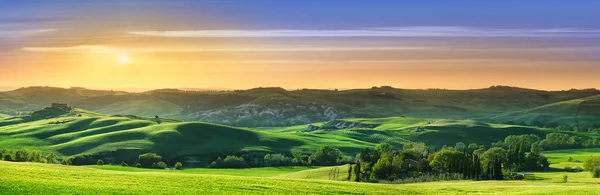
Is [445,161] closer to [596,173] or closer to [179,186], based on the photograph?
[596,173]

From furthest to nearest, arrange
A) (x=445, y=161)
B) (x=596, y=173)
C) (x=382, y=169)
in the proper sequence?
(x=445, y=161)
(x=596, y=173)
(x=382, y=169)

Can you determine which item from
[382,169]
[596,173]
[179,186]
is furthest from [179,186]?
[596,173]

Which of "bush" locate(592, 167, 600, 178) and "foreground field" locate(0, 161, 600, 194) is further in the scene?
"bush" locate(592, 167, 600, 178)

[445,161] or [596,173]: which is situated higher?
[445,161]

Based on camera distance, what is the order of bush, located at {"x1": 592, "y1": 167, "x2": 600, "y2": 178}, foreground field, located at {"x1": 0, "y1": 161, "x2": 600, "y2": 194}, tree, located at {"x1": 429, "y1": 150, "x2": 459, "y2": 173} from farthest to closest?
1. bush, located at {"x1": 592, "y1": 167, "x2": 600, "y2": 178}
2. tree, located at {"x1": 429, "y1": 150, "x2": 459, "y2": 173}
3. foreground field, located at {"x1": 0, "y1": 161, "x2": 600, "y2": 194}

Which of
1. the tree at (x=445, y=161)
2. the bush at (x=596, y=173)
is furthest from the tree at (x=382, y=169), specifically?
the bush at (x=596, y=173)

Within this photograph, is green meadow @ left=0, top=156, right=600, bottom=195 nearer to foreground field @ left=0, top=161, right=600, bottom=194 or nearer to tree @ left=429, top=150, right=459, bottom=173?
foreground field @ left=0, top=161, right=600, bottom=194

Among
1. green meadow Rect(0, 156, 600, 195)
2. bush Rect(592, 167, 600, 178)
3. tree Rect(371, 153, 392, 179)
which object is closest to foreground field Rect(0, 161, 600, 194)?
green meadow Rect(0, 156, 600, 195)

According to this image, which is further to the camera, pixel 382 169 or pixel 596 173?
pixel 596 173

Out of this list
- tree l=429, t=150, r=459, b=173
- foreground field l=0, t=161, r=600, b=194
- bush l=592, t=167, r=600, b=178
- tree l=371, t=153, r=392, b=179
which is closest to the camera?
foreground field l=0, t=161, r=600, b=194

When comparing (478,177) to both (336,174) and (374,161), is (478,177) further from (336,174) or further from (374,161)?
(336,174)


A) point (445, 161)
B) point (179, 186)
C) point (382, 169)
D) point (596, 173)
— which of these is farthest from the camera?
point (445, 161)

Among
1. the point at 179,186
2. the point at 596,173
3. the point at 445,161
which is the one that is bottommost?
the point at 596,173

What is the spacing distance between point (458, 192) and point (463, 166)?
70.1 metres
